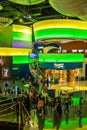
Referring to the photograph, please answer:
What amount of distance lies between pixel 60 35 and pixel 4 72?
1954cm

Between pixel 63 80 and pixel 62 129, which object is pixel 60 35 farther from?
pixel 63 80

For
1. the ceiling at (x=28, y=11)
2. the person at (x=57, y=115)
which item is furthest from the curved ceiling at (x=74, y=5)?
the ceiling at (x=28, y=11)

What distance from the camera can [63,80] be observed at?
24484 mm

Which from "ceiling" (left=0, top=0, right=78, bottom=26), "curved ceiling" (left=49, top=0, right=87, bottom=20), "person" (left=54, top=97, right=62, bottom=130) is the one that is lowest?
"person" (left=54, top=97, right=62, bottom=130)

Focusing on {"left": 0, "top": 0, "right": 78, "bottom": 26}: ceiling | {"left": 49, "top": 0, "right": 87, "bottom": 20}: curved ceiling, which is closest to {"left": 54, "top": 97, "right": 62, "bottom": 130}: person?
{"left": 49, "top": 0, "right": 87, "bottom": 20}: curved ceiling

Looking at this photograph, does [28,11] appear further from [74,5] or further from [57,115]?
[74,5]

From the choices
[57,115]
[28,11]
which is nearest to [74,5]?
[57,115]

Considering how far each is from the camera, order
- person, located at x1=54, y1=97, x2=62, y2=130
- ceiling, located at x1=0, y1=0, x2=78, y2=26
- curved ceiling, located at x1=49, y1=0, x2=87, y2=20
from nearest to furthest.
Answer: curved ceiling, located at x1=49, y1=0, x2=87, y2=20, person, located at x1=54, y1=97, x2=62, y2=130, ceiling, located at x1=0, y1=0, x2=78, y2=26

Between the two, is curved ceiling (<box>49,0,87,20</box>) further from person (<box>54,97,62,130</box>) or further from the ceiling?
the ceiling

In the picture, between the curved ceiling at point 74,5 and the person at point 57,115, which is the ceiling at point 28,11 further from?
the curved ceiling at point 74,5

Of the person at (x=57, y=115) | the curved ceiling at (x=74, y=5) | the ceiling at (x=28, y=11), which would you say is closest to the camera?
the curved ceiling at (x=74, y=5)

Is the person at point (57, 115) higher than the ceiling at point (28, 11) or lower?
lower

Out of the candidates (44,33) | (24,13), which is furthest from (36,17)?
(44,33)

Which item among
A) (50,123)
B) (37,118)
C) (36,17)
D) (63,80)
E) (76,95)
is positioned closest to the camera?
(50,123)
